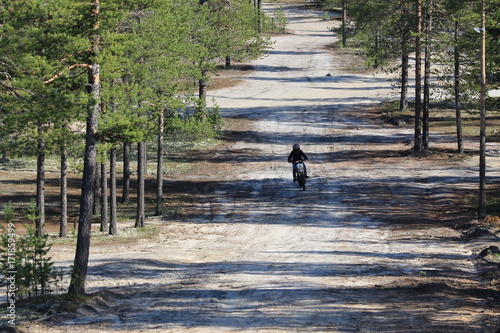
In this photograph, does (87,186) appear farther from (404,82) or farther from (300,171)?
(404,82)

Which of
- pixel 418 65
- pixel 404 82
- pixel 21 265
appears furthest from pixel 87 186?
pixel 404 82

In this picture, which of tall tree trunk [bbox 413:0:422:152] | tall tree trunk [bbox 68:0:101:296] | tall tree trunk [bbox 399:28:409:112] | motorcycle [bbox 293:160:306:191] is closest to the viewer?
tall tree trunk [bbox 68:0:101:296]

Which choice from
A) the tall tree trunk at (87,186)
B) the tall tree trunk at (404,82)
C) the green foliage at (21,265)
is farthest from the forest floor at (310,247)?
the tall tree trunk at (404,82)

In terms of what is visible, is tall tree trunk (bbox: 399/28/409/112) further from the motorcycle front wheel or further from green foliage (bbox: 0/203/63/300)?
green foliage (bbox: 0/203/63/300)

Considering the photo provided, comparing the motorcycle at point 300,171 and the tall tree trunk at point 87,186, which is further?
the motorcycle at point 300,171

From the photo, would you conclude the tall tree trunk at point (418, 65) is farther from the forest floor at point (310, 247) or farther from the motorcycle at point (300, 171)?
the motorcycle at point (300, 171)

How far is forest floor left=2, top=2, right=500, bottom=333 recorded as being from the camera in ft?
44.4

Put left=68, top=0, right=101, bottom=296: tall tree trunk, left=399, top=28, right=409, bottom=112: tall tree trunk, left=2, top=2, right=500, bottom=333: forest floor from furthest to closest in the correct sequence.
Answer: left=399, top=28, right=409, bottom=112: tall tree trunk
left=68, top=0, right=101, bottom=296: tall tree trunk
left=2, top=2, right=500, bottom=333: forest floor

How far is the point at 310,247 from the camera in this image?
21.3 meters

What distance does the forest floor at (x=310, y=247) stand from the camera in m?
13.5

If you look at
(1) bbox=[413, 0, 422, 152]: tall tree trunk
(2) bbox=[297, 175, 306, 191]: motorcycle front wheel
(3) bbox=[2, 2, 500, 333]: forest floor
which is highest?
(1) bbox=[413, 0, 422, 152]: tall tree trunk

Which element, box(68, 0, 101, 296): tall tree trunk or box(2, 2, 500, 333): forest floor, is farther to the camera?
box(68, 0, 101, 296): tall tree trunk

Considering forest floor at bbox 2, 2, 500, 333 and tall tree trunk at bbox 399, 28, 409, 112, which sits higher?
tall tree trunk at bbox 399, 28, 409, 112

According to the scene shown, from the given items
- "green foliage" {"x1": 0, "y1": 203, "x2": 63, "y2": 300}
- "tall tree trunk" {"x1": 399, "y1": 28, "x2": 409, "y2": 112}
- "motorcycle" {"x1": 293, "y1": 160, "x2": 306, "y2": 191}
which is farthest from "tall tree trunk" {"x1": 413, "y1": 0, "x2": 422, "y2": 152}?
"green foliage" {"x1": 0, "y1": 203, "x2": 63, "y2": 300}
